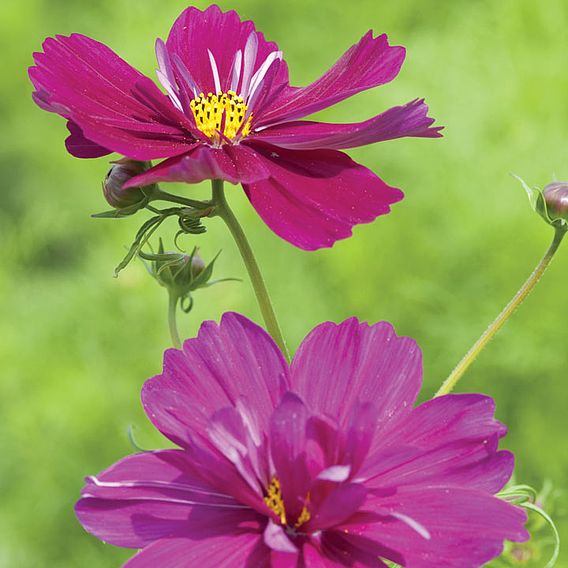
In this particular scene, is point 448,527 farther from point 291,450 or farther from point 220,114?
point 220,114

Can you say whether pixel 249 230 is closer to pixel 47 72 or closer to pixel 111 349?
pixel 111 349

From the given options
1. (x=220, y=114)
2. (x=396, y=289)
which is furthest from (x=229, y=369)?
(x=396, y=289)

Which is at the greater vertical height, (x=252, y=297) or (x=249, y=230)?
(x=249, y=230)

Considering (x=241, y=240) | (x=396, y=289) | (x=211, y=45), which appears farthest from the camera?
(x=396, y=289)

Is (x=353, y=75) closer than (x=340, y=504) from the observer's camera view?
No

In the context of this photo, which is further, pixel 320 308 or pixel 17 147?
pixel 17 147

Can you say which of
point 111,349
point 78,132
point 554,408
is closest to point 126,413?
point 111,349

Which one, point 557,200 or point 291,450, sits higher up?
point 557,200
